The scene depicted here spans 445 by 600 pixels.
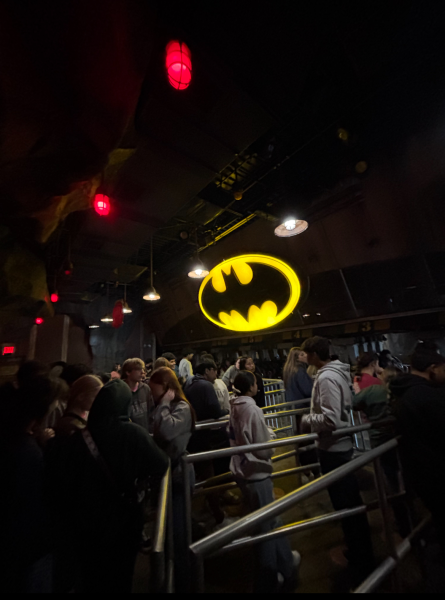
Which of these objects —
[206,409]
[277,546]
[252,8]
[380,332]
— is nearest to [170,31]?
[252,8]

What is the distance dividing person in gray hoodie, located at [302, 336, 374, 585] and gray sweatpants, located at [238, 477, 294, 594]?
575 millimetres

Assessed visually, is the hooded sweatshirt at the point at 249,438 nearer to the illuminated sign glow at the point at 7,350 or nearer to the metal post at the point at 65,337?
the illuminated sign glow at the point at 7,350

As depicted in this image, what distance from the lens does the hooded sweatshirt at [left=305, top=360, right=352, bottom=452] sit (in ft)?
7.91

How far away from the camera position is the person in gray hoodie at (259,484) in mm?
1990

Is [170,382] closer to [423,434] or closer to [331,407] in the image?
[331,407]

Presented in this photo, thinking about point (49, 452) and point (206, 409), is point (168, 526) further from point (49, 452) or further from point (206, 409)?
point (206, 409)

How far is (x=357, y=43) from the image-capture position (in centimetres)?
346

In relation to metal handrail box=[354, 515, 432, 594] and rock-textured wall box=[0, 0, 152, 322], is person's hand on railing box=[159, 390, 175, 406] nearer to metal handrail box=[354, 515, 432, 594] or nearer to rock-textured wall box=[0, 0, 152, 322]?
metal handrail box=[354, 515, 432, 594]

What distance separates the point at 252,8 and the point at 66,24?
6.11 feet

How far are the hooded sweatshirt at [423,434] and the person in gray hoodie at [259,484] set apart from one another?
4.17ft

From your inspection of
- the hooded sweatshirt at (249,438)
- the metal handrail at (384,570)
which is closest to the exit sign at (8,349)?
the hooded sweatshirt at (249,438)

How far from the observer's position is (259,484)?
2.37 meters

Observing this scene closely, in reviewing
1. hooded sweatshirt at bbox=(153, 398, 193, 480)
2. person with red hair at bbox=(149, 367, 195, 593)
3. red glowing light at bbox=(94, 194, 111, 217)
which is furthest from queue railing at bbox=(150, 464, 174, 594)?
red glowing light at bbox=(94, 194, 111, 217)

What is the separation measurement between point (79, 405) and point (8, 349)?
8170 millimetres
